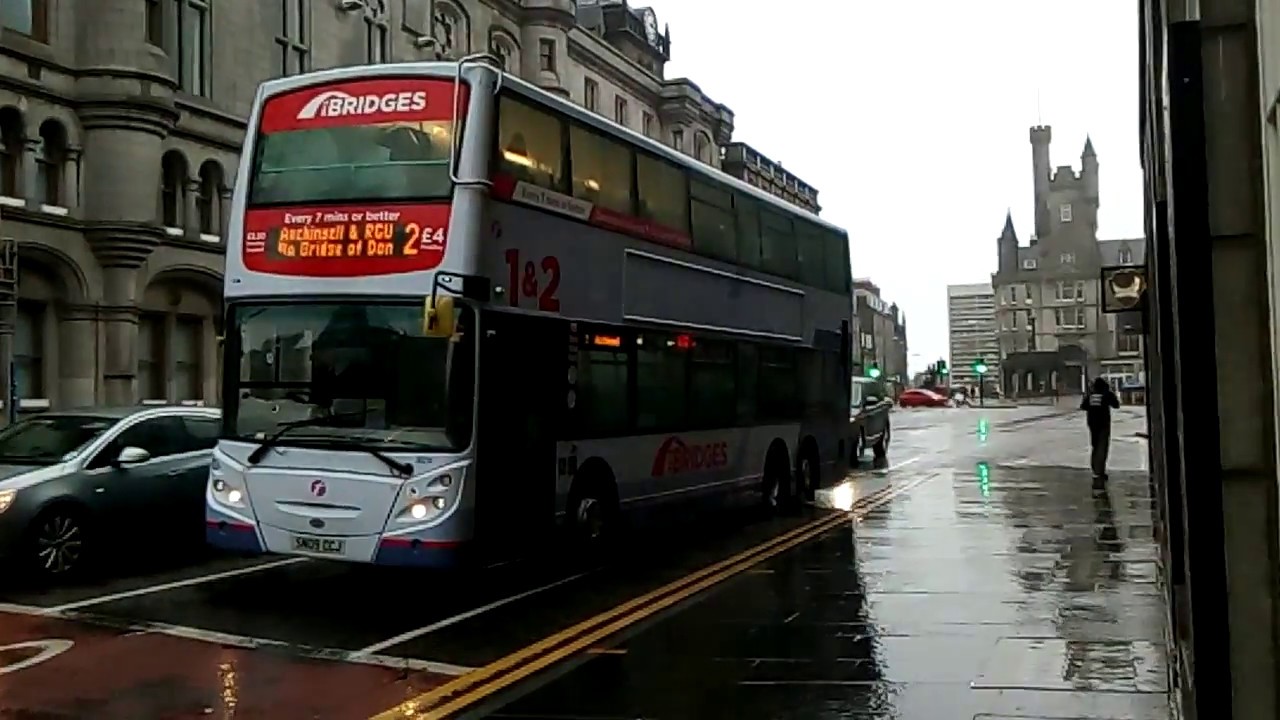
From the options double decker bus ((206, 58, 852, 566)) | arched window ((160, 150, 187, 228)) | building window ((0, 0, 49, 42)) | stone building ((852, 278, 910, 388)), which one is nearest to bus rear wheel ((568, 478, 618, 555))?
double decker bus ((206, 58, 852, 566))

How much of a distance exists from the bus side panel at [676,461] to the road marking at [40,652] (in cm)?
439

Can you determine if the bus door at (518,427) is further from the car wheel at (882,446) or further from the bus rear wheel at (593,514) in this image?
the car wheel at (882,446)

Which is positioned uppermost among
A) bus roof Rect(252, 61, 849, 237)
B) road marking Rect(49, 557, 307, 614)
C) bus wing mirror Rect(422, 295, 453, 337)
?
bus roof Rect(252, 61, 849, 237)

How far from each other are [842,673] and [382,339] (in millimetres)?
4526

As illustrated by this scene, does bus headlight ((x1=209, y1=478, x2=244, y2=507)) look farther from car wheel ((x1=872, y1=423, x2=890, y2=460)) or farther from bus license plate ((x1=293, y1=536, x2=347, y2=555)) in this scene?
car wheel ((x1=872, y1=423, x2=890, y2=460))

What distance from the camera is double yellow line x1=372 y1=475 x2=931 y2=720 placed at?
7.48 metres

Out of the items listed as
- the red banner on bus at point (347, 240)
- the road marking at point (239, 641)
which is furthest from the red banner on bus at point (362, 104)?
the road marking at point (239, 641)

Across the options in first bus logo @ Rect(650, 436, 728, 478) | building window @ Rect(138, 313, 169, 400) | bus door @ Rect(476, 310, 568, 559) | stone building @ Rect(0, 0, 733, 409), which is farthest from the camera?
building window @ Rect(138, 313, 169, 400)

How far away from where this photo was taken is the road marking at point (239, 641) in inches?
339

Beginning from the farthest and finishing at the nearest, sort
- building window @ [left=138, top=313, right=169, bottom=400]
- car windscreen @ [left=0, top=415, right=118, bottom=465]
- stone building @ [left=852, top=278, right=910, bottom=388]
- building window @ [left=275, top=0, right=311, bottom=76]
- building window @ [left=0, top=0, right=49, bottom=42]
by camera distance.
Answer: stone building @ [left=852, top=278, right=910, bottom=388] → building window @ [left=275, top=0, right=311, bottom=76] → building window @ [left=138, top=313, right=169, bottom=400] → building window @ [left=0, top=0, right=49, bottom=42] → car windscreen @ [left=0, top=415, right=118, bottom=465]

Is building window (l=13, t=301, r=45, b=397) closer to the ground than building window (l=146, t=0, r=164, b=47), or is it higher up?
closer to the ground

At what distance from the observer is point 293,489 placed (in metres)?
10.4

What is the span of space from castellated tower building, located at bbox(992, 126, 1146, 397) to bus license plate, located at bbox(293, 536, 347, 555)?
113m

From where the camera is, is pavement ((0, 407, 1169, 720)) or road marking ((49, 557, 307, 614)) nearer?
pavement ((0, 407, 1169, 720))
